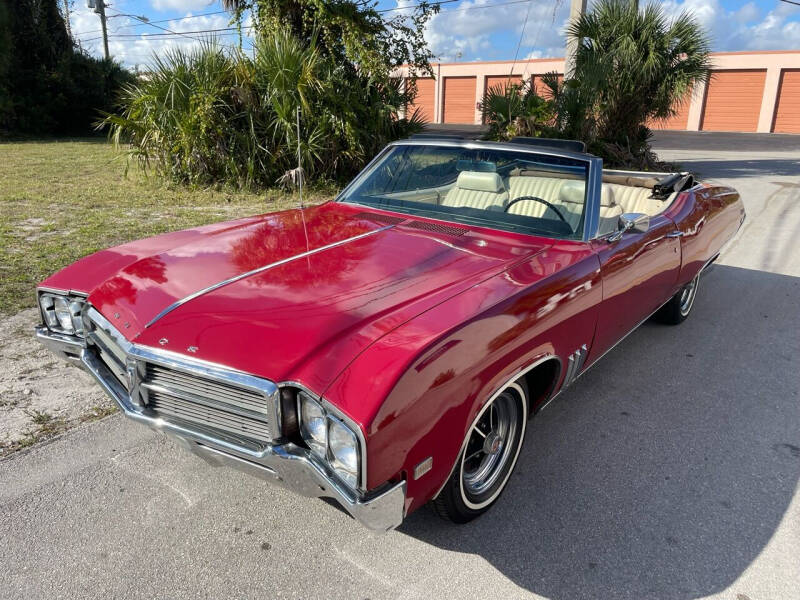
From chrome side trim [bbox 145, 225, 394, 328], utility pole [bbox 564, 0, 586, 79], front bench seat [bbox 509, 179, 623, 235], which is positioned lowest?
chrome side trim [bbox 145, 225, 394, 328]

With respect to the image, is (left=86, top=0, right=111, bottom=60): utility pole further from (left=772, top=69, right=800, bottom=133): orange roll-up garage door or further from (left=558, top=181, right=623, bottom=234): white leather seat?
(left=772, top=69, right=800, bottom=133): orange roll-up garage door

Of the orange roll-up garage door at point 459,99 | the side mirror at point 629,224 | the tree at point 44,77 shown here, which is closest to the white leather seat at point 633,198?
the side mirror at point 629,224

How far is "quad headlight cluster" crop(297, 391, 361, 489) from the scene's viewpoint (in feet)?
6.28

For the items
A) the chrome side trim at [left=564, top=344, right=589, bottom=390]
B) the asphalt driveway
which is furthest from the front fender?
the asphalt driveway

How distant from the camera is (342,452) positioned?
6.40 ft

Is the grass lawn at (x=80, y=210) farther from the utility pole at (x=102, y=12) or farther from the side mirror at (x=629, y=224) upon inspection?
the utility pole at (x=102, y=12)

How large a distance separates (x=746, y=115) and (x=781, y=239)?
28.6 metres

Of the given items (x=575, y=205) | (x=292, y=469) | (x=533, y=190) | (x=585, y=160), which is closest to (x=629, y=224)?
(x=575, y=205)

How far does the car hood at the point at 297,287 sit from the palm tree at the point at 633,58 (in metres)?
10.1

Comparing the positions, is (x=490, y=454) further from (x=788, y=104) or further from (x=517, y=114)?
(x=788, y=104)

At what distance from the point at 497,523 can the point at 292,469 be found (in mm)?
1020

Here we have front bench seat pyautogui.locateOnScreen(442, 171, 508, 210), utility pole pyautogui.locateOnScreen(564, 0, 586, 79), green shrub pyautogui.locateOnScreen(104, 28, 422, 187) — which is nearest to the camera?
front bench seat pyautogui.locateOnScreen(442, 171, 508, 210)

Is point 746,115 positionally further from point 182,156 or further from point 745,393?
point 745,393

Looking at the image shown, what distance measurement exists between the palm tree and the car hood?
1015 centimetres
